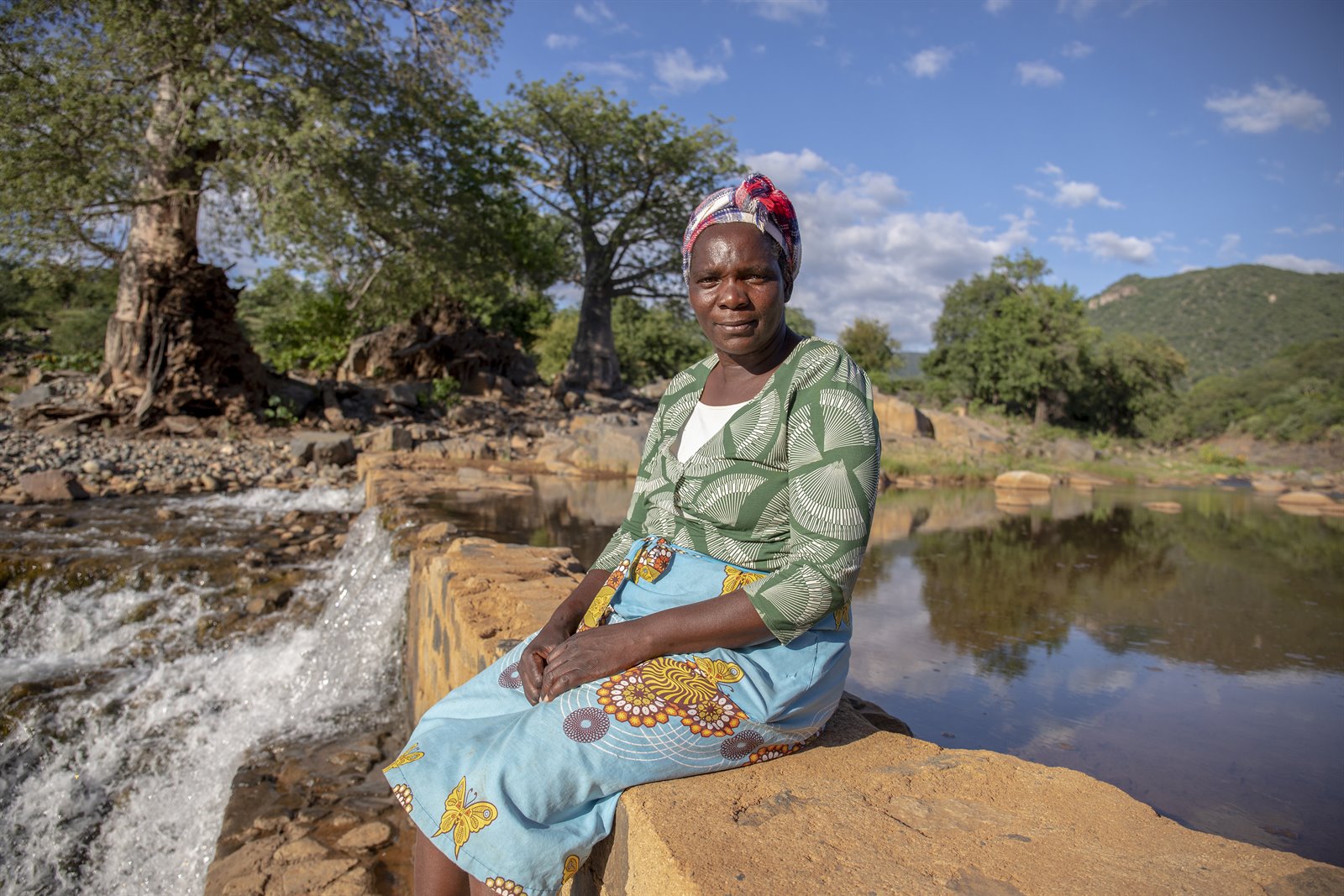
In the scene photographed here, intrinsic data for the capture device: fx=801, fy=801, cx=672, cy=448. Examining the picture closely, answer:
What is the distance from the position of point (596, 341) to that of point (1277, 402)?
25.6m

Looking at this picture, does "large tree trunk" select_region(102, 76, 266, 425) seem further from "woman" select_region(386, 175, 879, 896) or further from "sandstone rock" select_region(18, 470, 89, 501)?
"woman" select_region(386, 175, 879, 896)

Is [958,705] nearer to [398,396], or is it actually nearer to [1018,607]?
[1018,607]

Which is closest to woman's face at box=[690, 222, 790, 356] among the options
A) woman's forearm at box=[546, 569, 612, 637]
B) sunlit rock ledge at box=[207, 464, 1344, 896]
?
woman's forearm at box=[546, 569, 612, 637]

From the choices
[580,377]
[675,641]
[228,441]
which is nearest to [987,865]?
[675,641]

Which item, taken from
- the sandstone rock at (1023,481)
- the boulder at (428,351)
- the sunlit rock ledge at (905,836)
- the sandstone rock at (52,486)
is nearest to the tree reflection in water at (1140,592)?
the sunlit rock ledge at (905,836)

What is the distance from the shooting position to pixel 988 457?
17.9 metres

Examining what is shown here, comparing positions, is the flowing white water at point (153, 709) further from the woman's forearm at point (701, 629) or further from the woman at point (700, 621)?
the woman's forearm at point (701, 629)

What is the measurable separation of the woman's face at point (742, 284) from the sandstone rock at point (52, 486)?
7056 mm

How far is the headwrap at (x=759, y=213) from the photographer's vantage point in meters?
1.63

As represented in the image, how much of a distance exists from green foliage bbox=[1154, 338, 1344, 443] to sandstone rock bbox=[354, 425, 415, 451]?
2578cm

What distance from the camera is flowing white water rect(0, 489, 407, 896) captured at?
288 centimetres

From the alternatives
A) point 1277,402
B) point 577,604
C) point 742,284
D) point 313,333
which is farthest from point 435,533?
point 1277,402

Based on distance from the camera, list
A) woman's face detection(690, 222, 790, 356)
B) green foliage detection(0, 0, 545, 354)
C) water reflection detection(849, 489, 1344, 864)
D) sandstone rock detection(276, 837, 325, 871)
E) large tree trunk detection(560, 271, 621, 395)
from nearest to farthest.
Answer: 1. woman's face detection(690, 222, 790, 356)
2. sandstone rock detection(276, 837, 325, 871)
3. water reflection detection(849, 489, 1344, 864)
4. green foliage detection(0, 0, 545, 354)
5. large tree trunk detection(560, 271, 621, 395)

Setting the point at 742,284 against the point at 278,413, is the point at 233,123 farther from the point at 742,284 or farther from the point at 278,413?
the point at 742,284
